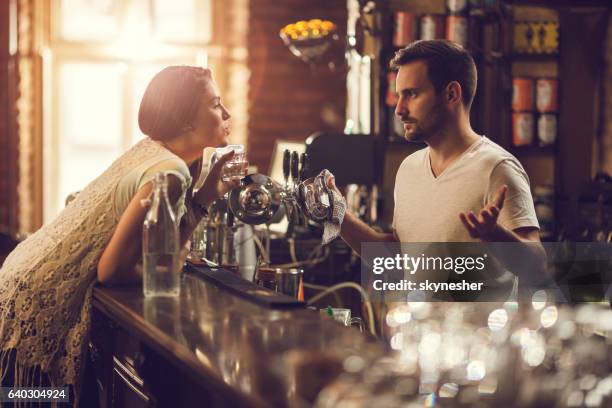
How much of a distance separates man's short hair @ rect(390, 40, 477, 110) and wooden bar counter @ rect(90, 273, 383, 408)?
3.00ft

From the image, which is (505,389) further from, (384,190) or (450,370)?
(384,190)

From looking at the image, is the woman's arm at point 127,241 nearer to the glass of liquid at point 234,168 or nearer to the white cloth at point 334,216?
the glass of liquid at point 234,168

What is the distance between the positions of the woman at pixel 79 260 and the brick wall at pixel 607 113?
413cm

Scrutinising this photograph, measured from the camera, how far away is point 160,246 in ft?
6.55

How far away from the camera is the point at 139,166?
2164mm

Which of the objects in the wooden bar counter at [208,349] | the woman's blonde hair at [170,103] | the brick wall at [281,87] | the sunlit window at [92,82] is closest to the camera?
the wooden bar counter at [208,349]

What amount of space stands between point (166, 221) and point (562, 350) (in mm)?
1093

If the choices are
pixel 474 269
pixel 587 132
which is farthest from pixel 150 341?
pixel 587 132

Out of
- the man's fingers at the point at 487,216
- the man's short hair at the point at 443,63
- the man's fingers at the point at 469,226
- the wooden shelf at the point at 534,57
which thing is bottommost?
the man's fingers at the point at 469,226

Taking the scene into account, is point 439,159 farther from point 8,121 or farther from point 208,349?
point 8,121

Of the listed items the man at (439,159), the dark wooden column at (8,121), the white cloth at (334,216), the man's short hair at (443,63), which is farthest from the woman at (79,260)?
the dark wooden column at (8,121)

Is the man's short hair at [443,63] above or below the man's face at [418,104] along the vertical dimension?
above

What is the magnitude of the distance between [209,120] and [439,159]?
74 centimetres

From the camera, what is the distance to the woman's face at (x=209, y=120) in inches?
91.0
